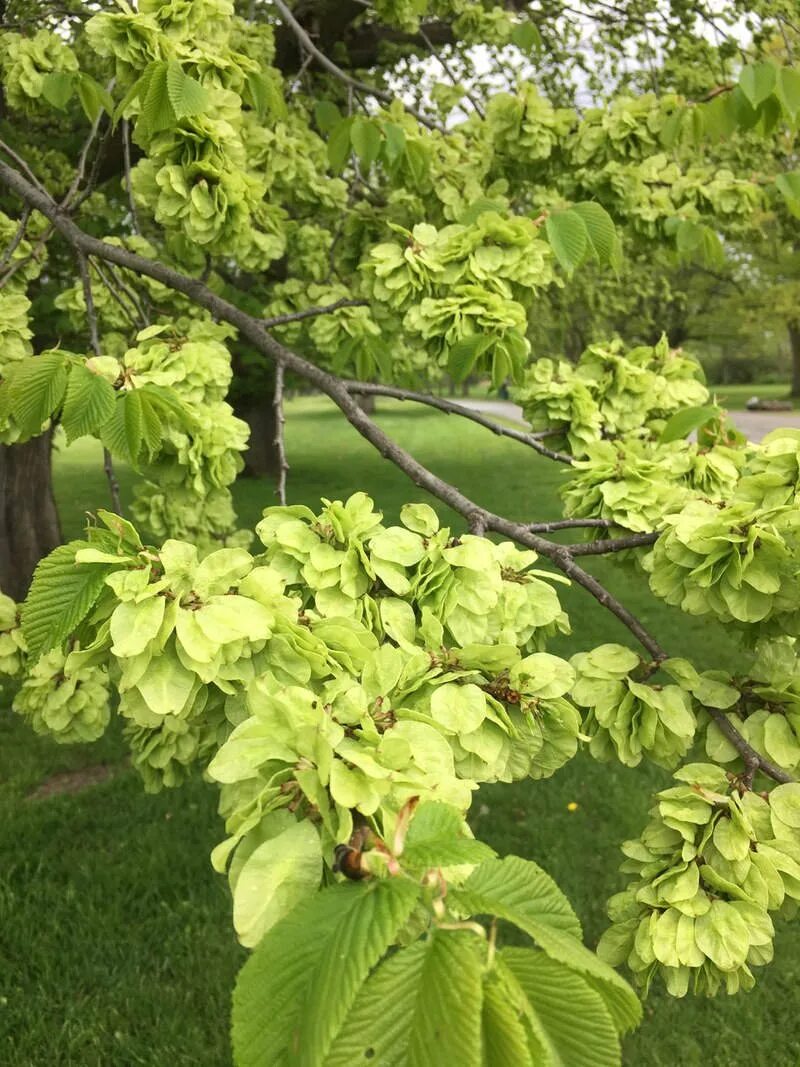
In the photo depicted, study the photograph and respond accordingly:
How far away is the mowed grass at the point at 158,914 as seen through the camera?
318 cm

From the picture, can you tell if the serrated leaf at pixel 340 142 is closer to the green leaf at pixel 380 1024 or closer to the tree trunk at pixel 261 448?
the green leaf at pixel 380 1024

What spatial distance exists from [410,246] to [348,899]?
7.03 feet

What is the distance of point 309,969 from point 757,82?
3.12 metres

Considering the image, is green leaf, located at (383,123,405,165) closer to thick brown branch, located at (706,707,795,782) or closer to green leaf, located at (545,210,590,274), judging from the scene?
green leaf, located at (545,210,590,274)

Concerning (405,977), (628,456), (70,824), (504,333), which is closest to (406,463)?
(504,333)

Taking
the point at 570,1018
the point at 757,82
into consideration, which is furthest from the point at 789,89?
the point at 570,1018

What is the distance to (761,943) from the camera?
1.58 meters

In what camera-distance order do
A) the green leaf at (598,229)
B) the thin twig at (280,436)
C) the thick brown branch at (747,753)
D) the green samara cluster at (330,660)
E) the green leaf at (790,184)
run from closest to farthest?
the green samara cluster at (330,660), the thick brown branch at (747,753), the thin twig at (280,436), the green leaf at (598,229), the green leaf at (790,184)

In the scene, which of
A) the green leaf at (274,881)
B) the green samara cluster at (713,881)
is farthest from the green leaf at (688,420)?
the green leaf at (274,881)

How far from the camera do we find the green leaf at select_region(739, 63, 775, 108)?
8.84 feet

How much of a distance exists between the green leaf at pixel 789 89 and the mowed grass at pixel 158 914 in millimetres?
1548

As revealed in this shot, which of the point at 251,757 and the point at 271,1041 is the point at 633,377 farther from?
the point at 271,1041

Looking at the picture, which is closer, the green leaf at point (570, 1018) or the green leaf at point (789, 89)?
the green leaf at point (570, 1018)

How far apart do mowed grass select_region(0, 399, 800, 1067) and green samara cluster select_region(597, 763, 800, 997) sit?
1.46 feet
